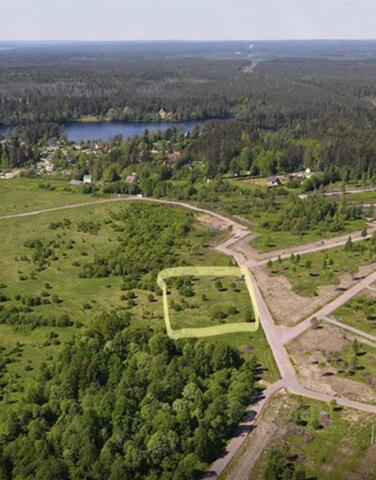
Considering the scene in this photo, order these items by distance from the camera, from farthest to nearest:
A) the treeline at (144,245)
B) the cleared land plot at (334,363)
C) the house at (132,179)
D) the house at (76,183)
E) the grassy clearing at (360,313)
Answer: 1. the house at (76,183)
2. the house at (132,179)
3. the treeline at (144,245)
4. the grassy clearing at (360,313)
5. the cleared land plot at (334,363)

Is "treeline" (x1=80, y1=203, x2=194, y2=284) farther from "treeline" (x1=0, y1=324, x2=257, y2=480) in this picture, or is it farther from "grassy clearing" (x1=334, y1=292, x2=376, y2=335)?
"grassy clearing" (x1=334, y1=292, x2=376, y2=335)

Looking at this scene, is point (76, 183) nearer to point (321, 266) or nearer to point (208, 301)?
point (321, 266)

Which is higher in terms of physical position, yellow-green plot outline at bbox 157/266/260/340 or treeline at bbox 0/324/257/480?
treeline at bbox 0/324/257/480

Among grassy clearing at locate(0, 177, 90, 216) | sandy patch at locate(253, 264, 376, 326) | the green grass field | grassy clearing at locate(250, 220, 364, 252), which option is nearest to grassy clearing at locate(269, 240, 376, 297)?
sandy patch at locate(253, 264, 376, 326)

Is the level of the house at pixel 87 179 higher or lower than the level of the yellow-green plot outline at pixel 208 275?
lower

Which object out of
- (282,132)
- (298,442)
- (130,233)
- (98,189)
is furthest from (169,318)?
(282,132)

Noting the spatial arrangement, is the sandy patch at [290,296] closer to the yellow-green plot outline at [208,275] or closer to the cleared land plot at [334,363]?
the yellow-green plot outline at [208,275]

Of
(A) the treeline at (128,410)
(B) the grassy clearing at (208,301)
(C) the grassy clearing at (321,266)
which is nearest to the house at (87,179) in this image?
(B) the grassy clearing at (208,301)
